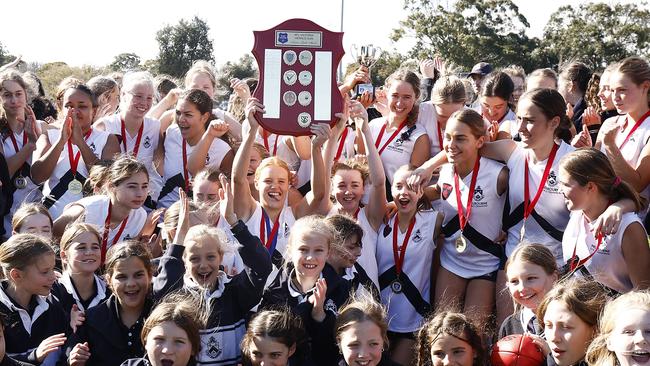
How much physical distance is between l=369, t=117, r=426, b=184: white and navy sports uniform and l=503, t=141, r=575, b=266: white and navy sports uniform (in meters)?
1.19

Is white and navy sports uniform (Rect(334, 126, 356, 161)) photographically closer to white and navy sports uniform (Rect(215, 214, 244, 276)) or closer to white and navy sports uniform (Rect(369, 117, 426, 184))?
white and navy sports uniform (Rect(369, 117, 426, 184))

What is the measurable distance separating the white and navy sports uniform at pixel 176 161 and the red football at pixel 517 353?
11.0 feet

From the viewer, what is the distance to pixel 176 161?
7215mm

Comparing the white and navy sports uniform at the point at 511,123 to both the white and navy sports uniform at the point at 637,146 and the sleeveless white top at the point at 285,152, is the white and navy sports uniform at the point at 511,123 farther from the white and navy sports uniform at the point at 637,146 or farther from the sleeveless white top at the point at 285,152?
the sleeveless white top at the point at 285,152

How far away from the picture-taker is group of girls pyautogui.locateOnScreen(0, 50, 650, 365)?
490cm

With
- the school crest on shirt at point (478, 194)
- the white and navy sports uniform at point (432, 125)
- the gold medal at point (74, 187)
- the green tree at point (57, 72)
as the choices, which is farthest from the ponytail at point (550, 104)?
the green tree at point (57, 72)

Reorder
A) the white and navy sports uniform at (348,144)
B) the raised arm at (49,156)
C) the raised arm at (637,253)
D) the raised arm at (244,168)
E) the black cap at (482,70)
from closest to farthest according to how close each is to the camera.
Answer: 1. the raised arm at (637,253)
2. the raised arm at (244,168)
3. the raised arm at (49,156)
4. the white and navy sports uniform at (348,144)
5. the black cap at (482,70)

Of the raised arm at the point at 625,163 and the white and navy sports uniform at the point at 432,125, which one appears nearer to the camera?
the raised arm at the point at 625,163

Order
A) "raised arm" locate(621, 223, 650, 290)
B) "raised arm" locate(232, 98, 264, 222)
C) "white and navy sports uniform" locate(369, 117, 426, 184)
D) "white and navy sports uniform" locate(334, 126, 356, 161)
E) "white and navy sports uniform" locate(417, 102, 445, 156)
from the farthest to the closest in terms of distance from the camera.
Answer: "white and navy sports uniform" locate(334, 126, 356, 161) < "white and navy sports uniform" locate(417, 102, 445, 156) < "white and navy sports uniform" locate(369, 117, 426, 184) < "raised arm" locate(232, 98, 264, 222) < "raised arm" locate(621, 223, 650, 290)

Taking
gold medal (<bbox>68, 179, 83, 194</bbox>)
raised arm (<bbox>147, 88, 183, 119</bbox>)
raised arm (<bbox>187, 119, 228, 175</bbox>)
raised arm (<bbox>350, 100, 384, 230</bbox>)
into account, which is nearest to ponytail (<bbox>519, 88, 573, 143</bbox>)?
raised arm (<bbox>350, 100, 384, 230</bbox>)

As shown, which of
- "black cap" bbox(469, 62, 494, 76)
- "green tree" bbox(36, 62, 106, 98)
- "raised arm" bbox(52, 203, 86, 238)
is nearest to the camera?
"raised arm" bbox(52, 203, 86, 238)

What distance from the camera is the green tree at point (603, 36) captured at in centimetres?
4197

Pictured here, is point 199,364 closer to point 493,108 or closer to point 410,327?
point 410,327

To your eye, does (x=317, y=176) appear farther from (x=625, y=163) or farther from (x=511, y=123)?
(x=625, y=163)
